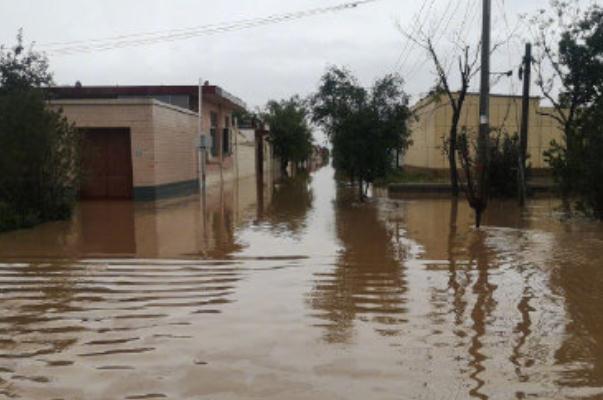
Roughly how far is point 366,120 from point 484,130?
21.6 ft

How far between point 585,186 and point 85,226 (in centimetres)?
1099

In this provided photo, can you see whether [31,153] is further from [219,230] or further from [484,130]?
[484,130]

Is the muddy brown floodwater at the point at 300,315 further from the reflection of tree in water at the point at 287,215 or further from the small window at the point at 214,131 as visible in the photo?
the small window at the point at 214,131

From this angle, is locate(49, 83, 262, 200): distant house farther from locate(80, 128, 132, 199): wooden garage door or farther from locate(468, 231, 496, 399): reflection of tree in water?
locate(468, 231, 496, 399): reflection of tree in water

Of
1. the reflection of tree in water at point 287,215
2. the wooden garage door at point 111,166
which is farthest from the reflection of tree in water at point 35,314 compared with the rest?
the wooden garage door at point 111,166

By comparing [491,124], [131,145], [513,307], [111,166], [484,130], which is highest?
[491,124]

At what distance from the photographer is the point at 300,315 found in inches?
267

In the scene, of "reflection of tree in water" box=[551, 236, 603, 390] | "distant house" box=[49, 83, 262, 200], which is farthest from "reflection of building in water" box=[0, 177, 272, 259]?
"reflection of tree in water" box=[551, 236, 603, 390]

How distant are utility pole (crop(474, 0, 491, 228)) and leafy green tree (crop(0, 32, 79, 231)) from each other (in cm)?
899

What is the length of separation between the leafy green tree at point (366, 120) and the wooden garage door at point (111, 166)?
6.69m

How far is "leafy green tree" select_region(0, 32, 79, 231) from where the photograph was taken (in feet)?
46.6

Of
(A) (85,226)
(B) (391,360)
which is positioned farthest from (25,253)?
(B) (391,360)

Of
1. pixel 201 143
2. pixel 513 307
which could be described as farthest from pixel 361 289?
pixel 201 143

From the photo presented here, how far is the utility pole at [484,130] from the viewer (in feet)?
47.5
